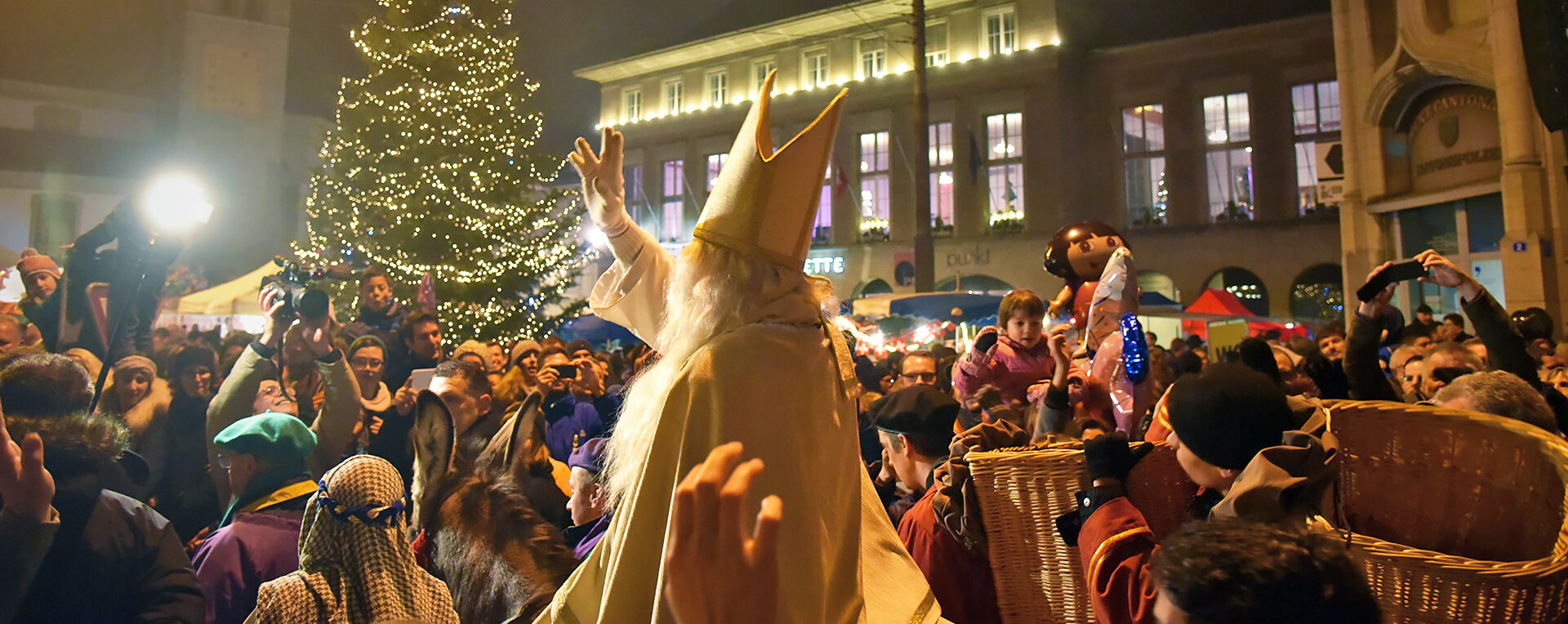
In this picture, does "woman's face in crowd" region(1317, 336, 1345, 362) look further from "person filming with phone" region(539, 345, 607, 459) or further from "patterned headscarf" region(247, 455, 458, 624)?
"patterned headscarf" region(247, 455, 458, 624)

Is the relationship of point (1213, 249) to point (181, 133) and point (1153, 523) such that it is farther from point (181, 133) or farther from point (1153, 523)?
point (181, 133)

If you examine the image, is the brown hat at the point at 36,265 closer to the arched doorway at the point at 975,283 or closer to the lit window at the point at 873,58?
the arched doorway at the point at 975,283

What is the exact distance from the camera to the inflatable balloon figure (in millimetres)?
3904

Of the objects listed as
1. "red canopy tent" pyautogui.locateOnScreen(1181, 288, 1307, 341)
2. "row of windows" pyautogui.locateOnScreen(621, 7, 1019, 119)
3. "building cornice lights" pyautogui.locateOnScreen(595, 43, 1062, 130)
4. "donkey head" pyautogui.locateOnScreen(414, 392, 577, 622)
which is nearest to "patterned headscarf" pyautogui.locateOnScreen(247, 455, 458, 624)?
"donkey head" pyautogui.locateOnScreen(414, 392, 577, 622)

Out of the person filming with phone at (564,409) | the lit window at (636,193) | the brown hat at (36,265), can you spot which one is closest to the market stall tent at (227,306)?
the brown hat at (36,265)

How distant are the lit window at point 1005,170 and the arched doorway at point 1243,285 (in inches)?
241

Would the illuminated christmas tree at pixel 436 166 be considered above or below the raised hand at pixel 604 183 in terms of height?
above

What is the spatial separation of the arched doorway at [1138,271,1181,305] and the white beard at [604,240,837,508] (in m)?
24.0

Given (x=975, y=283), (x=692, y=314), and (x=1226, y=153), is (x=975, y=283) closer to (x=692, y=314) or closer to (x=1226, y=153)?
(x=1226, y=153)

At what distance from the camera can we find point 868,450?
180 inches

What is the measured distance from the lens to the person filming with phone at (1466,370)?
8.63 ft

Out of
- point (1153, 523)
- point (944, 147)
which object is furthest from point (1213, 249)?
point (1153, 523)

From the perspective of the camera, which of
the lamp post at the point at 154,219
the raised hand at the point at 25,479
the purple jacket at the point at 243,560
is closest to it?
the raised hand at the point at 25,479

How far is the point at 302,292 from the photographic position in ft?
14.3
